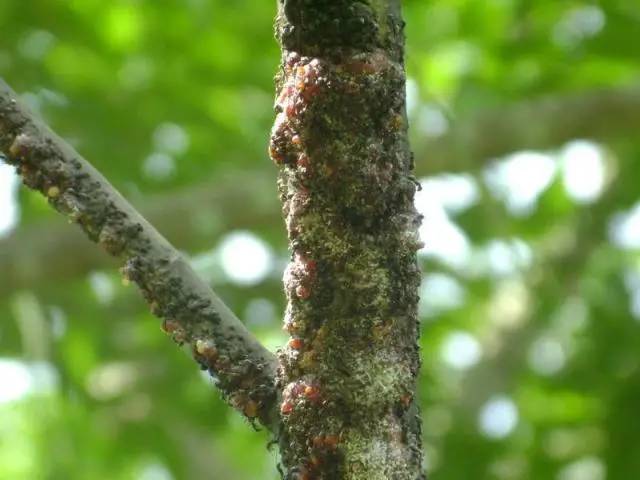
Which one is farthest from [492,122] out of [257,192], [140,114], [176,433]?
[176,433]

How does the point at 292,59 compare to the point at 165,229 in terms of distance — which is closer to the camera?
the point at 292,59

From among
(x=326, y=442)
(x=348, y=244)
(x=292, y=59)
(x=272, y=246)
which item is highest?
(x=272, y=246)

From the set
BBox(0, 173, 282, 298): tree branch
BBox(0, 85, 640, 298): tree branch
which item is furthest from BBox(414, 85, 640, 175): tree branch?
BBox(0, 173, 282, 298): tree branch

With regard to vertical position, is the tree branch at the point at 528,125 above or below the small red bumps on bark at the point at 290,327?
above

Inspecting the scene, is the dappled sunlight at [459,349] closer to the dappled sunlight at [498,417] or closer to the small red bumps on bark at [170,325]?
the dappled sunlight at [498,417]

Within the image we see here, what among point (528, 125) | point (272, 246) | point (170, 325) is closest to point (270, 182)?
point (528, 125)

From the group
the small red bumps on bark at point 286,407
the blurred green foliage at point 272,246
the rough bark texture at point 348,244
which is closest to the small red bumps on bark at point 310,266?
the rough bark texture at point 348,244

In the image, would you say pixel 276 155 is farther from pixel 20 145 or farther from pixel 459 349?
pixel 459 349
